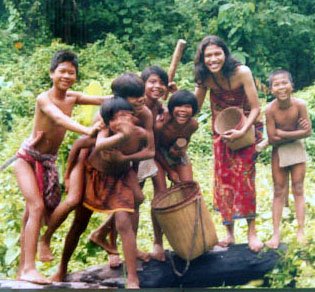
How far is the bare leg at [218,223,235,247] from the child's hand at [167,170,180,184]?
451 millimetres

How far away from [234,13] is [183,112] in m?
0.79

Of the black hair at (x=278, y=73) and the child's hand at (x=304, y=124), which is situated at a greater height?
the black hair at (x=278, y=73)

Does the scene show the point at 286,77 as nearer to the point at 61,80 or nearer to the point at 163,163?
the point at 163,163

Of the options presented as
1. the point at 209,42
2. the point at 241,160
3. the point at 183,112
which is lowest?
the point at 241,160

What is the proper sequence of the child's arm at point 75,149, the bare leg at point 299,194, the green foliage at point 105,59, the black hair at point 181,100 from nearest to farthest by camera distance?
the child's arm at point 75,149 → the black hair at point 181,100 → the bare leg at point 299,194 → the green foliage at point 105,59

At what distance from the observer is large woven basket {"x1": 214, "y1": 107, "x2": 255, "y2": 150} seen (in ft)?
18.9

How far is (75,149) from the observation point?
564 cm

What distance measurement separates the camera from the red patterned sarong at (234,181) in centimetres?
585

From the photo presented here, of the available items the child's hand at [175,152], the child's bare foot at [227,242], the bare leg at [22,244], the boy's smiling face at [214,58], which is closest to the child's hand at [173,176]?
the child's hand at [175,152]

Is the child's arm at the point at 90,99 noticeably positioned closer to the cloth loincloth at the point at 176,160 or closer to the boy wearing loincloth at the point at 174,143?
the boy wearing loincloth at the point at 174,143

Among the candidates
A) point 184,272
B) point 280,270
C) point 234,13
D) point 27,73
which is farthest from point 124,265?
point 234,13

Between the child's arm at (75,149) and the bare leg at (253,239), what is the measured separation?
115 centimetres

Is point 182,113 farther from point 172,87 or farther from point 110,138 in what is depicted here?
point 110,138

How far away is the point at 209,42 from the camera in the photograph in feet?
19.1
